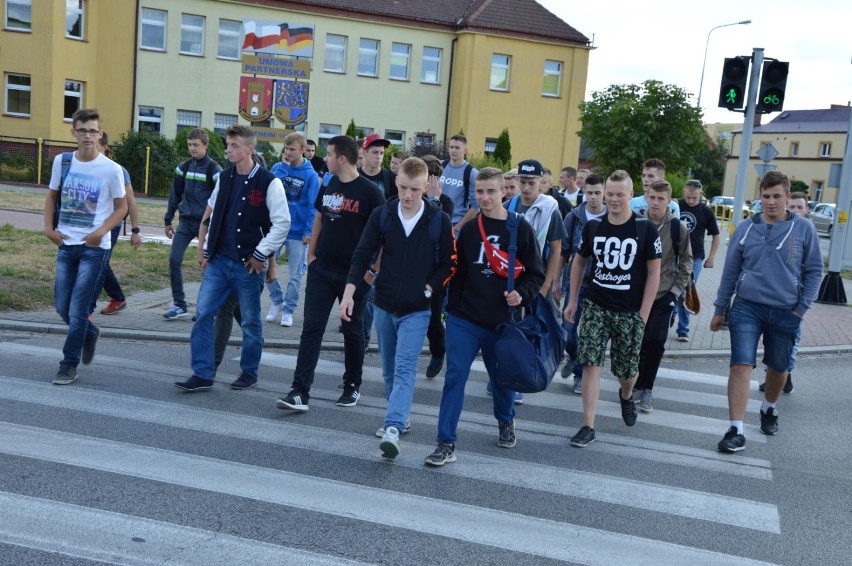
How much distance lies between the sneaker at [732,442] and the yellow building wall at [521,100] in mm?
36647

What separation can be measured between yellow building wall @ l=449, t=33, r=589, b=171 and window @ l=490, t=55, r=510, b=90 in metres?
0.27

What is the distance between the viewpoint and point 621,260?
6508mm

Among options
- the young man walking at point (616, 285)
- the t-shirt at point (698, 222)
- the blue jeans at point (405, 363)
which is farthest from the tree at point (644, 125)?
the blue jeans at point (405, 363)

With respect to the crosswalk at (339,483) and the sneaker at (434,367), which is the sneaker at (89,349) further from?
the sneaker at (434,367)

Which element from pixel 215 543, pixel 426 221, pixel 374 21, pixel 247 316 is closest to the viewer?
pixel 215 543

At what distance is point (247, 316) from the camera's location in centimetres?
723

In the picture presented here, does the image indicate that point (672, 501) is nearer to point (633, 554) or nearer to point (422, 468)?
point (633, 554)

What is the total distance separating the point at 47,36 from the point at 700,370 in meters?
32.2

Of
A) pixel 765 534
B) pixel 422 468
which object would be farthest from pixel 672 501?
pixel 422 468

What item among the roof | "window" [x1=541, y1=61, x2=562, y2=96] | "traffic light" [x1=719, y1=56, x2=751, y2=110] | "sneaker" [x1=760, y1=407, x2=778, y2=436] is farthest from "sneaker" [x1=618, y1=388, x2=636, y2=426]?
the roof

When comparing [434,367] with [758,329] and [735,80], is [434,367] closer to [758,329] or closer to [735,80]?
[758,329]

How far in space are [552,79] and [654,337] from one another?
38.3m

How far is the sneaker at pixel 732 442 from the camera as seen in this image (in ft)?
21.6

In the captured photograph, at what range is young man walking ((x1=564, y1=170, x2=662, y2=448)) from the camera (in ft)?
21.3
